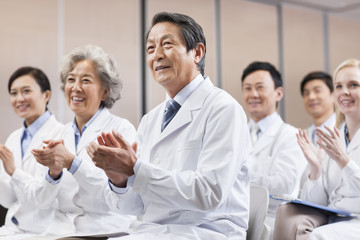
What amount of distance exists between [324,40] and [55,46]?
360 centimetres

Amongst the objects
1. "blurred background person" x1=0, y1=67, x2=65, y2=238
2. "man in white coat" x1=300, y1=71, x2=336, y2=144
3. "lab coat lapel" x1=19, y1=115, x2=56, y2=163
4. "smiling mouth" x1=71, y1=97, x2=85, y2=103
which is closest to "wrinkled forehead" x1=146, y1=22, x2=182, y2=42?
"smiling mouth" x1=71, y1=97, x2=85, y2=103

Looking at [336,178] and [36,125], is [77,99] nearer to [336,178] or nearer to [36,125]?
[36,125]

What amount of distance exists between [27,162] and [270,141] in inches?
65.4

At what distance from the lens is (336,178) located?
2.59 m

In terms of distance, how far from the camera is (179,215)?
1.68m

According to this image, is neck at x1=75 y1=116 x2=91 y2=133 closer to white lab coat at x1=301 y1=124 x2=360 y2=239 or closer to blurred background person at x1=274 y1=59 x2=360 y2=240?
blurred background person at x1=274 y1=59 x2=360 y2=240

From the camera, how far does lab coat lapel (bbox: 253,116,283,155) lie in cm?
324

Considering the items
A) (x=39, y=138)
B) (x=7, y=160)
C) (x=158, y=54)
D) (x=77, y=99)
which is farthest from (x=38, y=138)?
(x=158, y=54)

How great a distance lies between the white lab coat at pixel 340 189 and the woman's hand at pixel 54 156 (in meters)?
1.24

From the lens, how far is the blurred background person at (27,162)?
2518 millimetres

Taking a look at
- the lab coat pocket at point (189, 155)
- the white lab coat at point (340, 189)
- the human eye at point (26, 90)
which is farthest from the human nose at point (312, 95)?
the lab coat pocket at point (189, 155)

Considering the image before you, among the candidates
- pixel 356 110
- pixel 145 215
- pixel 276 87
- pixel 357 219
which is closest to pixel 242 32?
pixel 276 87

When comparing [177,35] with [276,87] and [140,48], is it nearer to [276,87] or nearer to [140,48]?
[276,87]

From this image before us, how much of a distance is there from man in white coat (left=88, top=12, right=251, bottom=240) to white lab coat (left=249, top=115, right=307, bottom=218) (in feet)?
4.08
